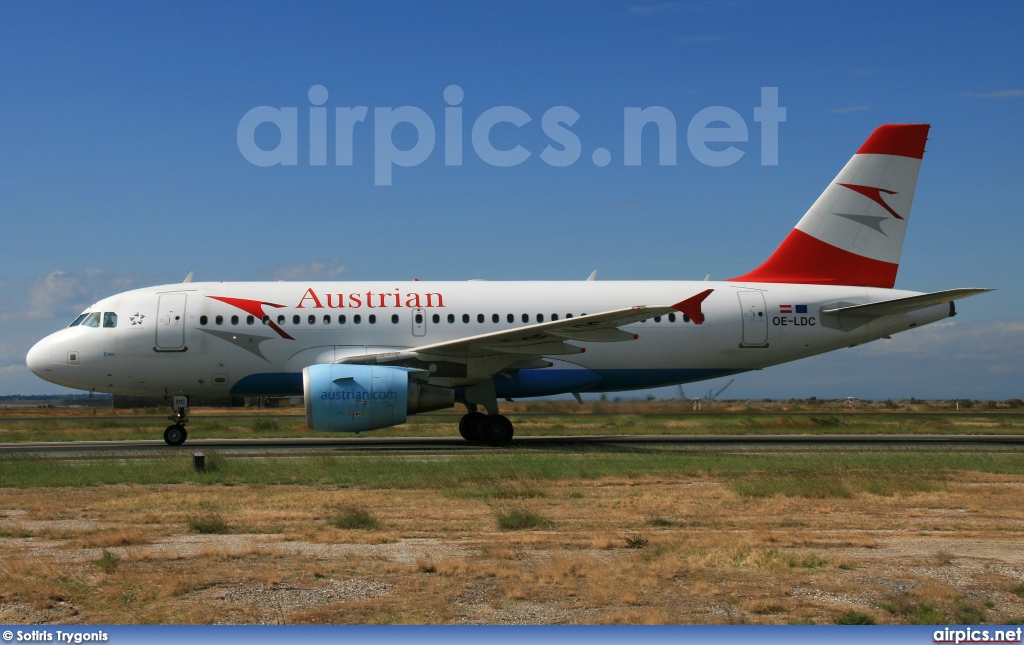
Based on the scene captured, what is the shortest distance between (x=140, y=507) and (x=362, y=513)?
3.29m

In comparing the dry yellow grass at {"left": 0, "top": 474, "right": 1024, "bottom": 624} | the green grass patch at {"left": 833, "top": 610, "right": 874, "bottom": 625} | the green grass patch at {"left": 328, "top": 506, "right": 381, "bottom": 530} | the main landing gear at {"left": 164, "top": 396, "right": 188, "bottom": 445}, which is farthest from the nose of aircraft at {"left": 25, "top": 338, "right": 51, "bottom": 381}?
the green grass patch at {"left": 833, "top": 610, "right": 874, "bottom": 625}

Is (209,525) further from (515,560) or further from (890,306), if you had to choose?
(890,306)

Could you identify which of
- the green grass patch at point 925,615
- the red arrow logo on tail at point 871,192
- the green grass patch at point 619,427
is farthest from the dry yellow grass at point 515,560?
the green grass patch at point 619,427

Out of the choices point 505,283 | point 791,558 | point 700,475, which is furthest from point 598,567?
point 505,283

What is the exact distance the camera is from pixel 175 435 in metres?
21.8

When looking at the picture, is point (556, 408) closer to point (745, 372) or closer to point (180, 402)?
point (745, 372)

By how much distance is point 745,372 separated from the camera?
23.3m

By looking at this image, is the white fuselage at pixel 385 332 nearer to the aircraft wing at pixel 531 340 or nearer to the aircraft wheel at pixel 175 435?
the aircraft wing at pixel 531 340

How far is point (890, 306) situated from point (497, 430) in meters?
9.88

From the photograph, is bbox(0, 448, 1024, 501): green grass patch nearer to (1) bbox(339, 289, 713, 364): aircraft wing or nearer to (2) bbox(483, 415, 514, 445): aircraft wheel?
(1) bbox(339, 289, 713, 364): aircraft wing

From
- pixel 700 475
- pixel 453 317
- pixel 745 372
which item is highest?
pixel 453 317

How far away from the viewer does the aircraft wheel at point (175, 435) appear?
21.7 metres

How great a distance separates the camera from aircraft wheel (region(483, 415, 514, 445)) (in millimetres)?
21312

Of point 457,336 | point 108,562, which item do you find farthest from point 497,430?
point 108,562
